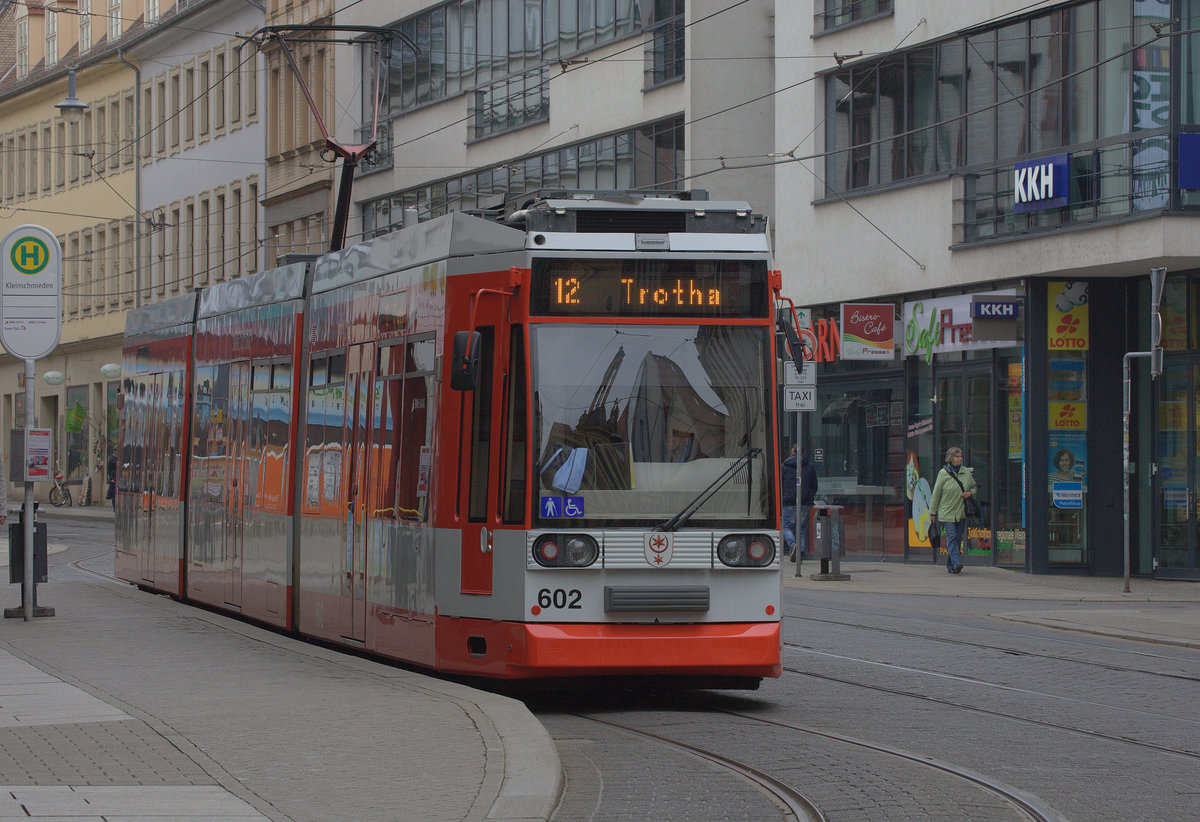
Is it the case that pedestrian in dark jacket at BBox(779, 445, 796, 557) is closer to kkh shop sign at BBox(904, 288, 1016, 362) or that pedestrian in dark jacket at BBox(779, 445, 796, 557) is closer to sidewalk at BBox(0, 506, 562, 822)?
Result: kkh shop sign at BBox(904, 288, 1016, 362)

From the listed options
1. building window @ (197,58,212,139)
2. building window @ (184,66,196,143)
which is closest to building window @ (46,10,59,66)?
building window @ (184,66,196,143)

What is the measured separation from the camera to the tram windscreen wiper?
11.3m

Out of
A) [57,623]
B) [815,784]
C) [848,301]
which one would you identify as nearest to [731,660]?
[815,784]

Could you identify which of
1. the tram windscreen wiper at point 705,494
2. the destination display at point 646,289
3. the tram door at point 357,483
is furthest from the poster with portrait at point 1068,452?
the tram windscreen wiper at point 705,494

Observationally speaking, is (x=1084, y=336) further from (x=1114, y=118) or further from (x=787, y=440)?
(x=787, y=440)

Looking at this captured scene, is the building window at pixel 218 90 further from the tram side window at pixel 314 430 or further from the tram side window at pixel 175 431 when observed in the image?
the tram side window at pixel 314 430

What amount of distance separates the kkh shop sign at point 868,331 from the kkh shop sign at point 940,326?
26 cm

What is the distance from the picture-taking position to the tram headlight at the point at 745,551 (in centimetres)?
1135

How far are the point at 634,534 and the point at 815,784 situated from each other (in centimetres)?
270

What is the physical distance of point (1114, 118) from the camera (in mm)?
25625

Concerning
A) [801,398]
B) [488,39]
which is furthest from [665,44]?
[801,398]

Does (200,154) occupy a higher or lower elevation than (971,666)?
higher

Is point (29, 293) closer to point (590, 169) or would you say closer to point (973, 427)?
point (973, 427)

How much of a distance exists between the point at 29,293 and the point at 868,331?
53.1ft
